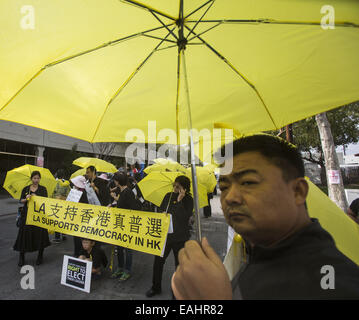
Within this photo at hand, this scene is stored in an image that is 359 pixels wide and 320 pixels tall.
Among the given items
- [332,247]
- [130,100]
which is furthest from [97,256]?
[332,247]

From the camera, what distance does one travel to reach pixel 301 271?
28.8 inches

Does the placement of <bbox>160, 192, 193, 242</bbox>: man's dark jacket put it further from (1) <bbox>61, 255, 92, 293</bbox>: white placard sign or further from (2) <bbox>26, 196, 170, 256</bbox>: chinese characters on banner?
(1) <bbox>61, 255, 92, 293</bbox>: white placard sign

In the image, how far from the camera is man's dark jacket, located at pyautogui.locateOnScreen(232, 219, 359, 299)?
671mm

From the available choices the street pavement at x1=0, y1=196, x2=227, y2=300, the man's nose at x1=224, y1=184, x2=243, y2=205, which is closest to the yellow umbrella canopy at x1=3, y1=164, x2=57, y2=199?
the street pavement at x1=0, y1=196, x2=227, y2=300

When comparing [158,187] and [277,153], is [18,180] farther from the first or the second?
[277,153]

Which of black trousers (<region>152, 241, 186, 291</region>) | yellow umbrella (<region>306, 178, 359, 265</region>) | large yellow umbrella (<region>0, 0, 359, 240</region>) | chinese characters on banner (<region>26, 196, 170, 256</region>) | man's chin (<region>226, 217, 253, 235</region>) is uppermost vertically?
large yellow umbrella (<region>0, 0, 359, 240</region>)

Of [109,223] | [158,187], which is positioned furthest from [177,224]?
[158,187]

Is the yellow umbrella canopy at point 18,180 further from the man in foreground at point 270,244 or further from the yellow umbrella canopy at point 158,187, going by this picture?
the man in foreground at point 270,244

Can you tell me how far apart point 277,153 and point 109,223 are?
2567 mm

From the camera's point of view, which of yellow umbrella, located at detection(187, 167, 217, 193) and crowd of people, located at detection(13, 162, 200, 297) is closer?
crowd of people, located at detection(13, 162, 200, 297)

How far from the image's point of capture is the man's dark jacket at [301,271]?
2.20 feet

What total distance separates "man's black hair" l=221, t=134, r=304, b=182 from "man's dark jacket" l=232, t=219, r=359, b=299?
251 mm
